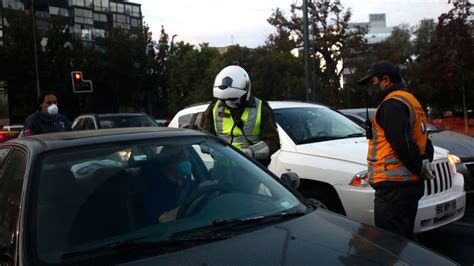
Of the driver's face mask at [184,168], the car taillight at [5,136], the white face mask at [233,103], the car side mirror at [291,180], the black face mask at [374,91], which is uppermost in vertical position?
the black face mask at [374,91]

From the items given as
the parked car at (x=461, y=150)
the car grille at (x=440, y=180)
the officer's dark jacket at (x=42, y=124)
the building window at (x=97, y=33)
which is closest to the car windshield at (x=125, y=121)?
the officer's dark jacket at (x=42, y=124)

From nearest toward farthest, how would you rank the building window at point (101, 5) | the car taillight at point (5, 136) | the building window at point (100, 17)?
the car taillight at point (5, 136), the building window at point (100, 17), the building window at point (101, 5)

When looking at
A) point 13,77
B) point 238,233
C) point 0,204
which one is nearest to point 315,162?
point 238,233

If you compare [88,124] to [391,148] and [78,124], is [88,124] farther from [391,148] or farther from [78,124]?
[391,148]

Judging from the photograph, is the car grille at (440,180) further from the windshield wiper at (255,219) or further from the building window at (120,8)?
the building window at (120,8)

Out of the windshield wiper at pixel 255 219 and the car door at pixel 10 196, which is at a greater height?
the car door at pixel 10 196

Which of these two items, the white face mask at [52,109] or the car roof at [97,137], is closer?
the car roof at [97,137]

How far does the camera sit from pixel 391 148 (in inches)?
141

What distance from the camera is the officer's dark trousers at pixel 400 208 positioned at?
3.55m

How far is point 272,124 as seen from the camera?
441cm

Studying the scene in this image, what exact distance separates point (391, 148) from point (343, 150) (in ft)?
4.54

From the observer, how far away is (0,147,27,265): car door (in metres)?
2.27

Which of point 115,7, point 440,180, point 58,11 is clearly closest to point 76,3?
point 58,11

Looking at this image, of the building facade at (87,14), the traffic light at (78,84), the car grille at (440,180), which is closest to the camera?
the car grille at (440,180)
